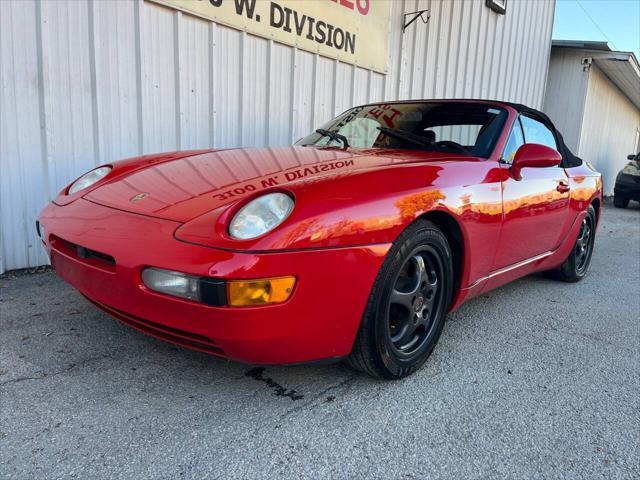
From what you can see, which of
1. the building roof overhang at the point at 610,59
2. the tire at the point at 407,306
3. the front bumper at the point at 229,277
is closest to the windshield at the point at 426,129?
the tire at the point at 407,306

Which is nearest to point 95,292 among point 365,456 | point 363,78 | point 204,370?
point 204,370

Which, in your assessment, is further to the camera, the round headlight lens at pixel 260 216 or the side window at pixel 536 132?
the side window at pixel 536 132

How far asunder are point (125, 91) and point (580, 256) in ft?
13.1

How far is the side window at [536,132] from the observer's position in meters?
3.14

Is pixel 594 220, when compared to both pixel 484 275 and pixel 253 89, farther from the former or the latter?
pixel 253 89

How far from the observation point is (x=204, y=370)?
2.14m

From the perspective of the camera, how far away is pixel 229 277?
1568 mm

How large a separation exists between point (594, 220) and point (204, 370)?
12.4 ft

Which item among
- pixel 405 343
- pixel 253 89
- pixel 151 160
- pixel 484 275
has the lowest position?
pixel 405 343

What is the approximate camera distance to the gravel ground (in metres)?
1.58

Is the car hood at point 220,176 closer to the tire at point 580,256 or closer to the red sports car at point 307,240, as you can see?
the red sports car at point 307,240

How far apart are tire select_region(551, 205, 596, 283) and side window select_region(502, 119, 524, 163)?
1.36 metres

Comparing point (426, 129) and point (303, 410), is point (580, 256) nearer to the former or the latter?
point (426, 129)

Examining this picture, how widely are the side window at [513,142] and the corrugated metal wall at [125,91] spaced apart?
2.67 meters
